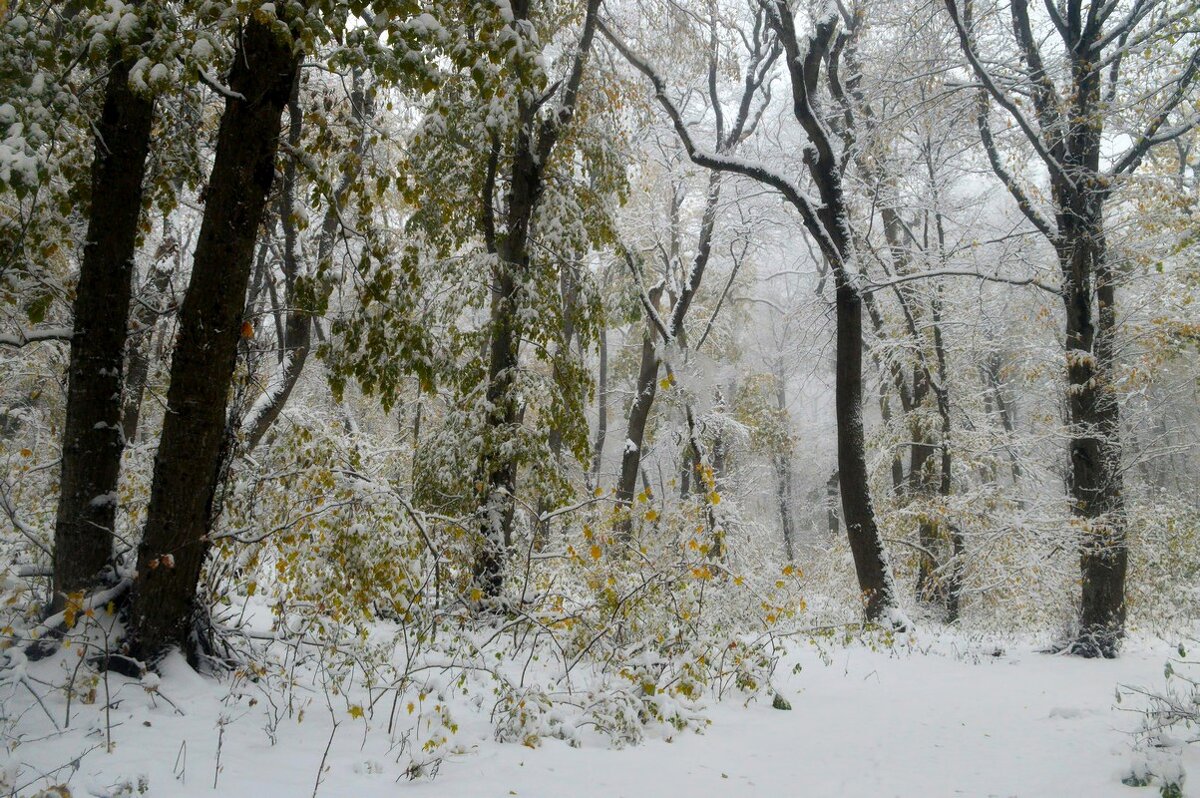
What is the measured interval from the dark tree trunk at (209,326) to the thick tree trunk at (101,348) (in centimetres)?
44

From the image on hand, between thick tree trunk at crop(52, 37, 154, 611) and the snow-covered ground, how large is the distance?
2.76ft

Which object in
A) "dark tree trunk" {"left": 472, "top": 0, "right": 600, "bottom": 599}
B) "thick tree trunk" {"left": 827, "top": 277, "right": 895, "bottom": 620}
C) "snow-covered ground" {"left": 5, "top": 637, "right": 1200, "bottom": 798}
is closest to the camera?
"snow-covered ground" {"left": 5, "top": 637, "right": 1200, "bottom": 798}

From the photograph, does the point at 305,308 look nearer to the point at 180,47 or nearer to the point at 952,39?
the point at 180,47

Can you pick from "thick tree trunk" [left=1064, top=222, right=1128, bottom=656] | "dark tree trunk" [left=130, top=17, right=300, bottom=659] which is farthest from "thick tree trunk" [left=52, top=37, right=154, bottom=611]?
"thick tree trunk" [left=1064, top=222, right=1128, bottom=656]

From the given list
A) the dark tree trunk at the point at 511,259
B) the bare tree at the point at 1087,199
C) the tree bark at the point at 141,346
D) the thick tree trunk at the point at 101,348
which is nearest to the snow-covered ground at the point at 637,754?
the thick tree trunk at the point at 101,348

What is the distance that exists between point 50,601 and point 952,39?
11.6m

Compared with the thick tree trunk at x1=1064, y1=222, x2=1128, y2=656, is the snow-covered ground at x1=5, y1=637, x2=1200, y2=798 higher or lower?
lower

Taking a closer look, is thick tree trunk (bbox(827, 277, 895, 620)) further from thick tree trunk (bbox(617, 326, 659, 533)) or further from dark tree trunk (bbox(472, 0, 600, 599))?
thick tree trunk (bbox(617, 326, 659, 533))

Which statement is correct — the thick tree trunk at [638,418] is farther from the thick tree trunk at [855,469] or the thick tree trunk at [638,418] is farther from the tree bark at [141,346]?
the tree bark at [141,346]

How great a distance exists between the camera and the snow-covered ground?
3.18m

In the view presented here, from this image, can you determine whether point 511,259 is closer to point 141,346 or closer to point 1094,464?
point 141,346

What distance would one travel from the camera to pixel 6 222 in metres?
3.92

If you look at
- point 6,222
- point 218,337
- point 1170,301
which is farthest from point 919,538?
point 6,222

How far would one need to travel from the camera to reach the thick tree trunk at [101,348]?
4184 mm
